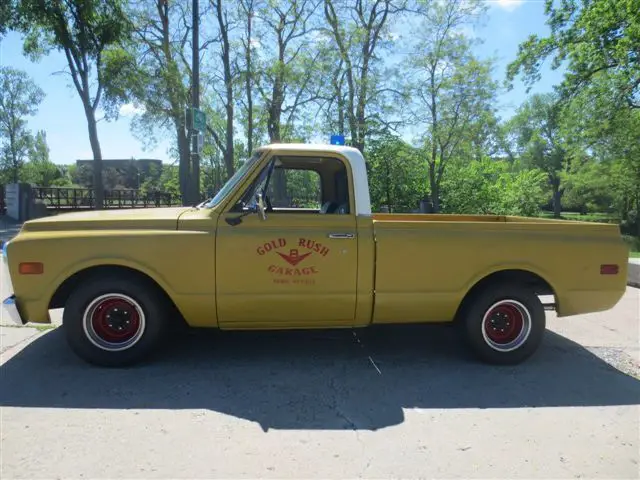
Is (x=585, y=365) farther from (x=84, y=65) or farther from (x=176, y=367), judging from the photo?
(x=84, y=65)

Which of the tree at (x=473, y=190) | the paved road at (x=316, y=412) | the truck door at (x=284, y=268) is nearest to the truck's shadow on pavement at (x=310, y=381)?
the paved road at (x=316, y=412)

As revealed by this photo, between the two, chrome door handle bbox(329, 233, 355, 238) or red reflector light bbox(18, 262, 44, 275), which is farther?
chrome door handle bbox(329, 233, 355, 238)

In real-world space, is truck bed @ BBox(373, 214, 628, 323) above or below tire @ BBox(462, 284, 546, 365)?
above

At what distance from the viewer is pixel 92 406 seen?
3.32 m

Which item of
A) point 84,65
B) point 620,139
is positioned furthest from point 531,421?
point 620,139

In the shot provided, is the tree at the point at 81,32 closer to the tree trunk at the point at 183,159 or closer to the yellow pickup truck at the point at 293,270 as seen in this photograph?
the tree trunk at the point at 183,159

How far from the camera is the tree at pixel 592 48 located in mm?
15344

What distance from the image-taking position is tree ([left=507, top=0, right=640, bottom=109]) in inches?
604

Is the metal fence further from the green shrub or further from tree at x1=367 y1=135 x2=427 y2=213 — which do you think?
the green shrub

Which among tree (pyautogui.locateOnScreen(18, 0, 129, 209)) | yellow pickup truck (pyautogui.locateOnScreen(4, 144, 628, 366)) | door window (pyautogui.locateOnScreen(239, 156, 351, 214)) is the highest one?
tree (pyautogui.locateOnScreen(18, 0, 129, 209))

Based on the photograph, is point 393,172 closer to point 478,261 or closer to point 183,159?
point 183,159

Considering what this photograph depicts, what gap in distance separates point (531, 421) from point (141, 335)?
126 inches

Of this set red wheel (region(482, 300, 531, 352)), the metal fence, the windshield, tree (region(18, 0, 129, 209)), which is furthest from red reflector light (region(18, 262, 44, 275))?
the metal fence

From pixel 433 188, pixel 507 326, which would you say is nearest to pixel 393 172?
pixel 433 188
